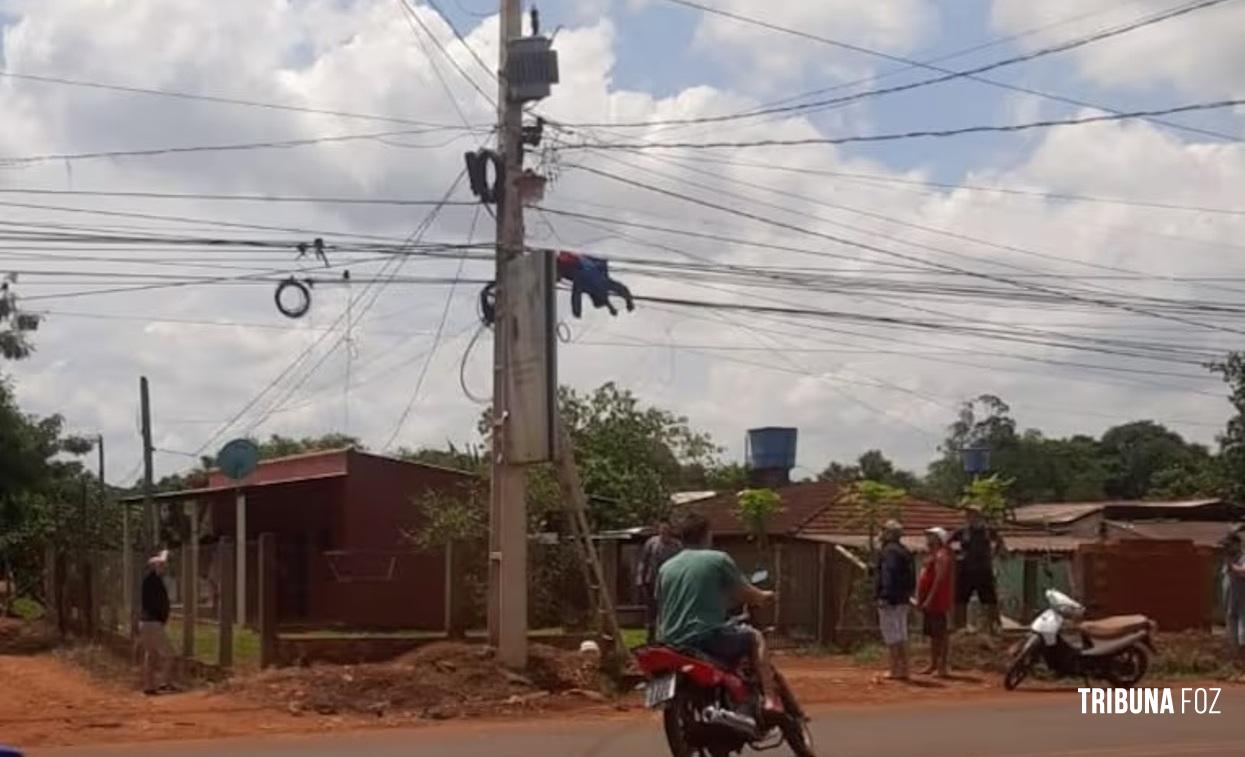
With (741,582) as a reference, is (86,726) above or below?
below

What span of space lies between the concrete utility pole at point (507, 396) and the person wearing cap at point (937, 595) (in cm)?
444

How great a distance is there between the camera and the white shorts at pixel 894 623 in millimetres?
19719

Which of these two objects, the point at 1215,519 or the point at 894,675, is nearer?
the point at 894,675

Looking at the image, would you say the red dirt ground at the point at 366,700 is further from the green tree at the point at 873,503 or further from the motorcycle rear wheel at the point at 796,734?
the green tree at the point at 873,503

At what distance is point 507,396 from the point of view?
18922mm

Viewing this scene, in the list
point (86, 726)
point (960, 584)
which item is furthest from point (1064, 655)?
point (86, 726)

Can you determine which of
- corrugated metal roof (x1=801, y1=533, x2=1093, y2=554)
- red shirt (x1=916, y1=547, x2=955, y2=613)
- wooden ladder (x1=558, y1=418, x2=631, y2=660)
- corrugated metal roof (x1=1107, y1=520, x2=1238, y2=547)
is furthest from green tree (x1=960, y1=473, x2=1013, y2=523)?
wooden ladder (x1=558, y1=418, x2=631, y2=660)

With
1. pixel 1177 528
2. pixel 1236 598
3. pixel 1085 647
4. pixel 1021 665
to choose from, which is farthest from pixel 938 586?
pixel 1177 528

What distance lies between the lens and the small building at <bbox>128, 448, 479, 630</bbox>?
2880 cm

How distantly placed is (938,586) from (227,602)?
7.70m

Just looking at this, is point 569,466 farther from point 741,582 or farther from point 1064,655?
point 741,582

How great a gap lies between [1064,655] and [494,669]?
5694 millimetres

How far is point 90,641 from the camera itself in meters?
27.5

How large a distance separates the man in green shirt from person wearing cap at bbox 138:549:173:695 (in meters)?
9.49
